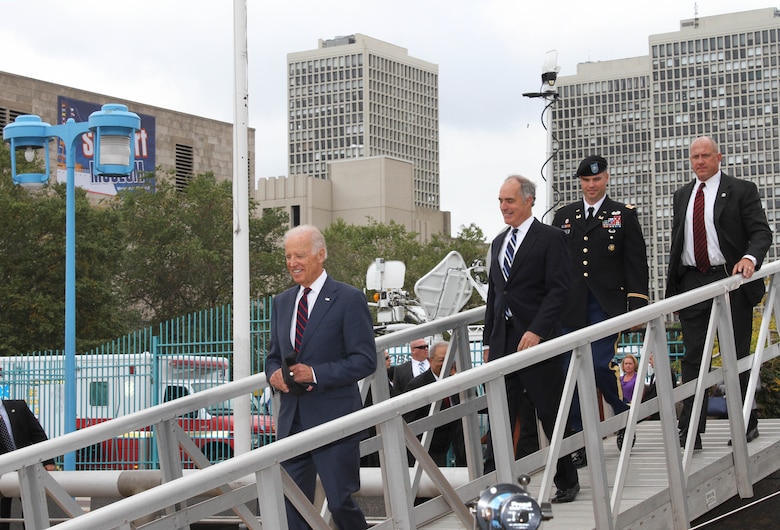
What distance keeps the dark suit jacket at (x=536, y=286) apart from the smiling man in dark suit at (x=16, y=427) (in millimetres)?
3878

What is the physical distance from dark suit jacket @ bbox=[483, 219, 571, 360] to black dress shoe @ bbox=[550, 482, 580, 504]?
2.67 ft

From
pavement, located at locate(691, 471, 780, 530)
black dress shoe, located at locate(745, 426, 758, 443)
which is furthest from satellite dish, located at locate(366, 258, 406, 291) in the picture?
pavement, located at locate(691, 471, 780, 530)

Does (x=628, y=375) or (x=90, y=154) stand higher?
(x=90, y=154)

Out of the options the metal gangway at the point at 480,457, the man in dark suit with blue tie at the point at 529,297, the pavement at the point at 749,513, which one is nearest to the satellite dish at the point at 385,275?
the metal gangway at the point at 480,457

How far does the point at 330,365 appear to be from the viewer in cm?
580

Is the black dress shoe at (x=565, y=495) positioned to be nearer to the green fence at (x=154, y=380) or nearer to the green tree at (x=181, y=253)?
the green fence at (x=154, y=380)

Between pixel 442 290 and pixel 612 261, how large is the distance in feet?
33.9

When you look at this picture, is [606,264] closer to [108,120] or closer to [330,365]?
[330,365]

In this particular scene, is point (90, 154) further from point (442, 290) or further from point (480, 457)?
point (480, 457)

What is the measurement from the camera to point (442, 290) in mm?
17859

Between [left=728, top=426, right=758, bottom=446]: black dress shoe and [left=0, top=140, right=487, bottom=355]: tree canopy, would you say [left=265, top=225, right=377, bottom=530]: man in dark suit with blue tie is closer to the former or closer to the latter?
[left=728, top=426, right=758, bottom=446]: black dress shoe

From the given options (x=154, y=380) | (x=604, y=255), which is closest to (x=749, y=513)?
(x=604, y=255)

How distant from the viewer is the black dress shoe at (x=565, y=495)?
6.60 m

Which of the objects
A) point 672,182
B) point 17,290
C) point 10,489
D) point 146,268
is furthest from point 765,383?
point 672,182
